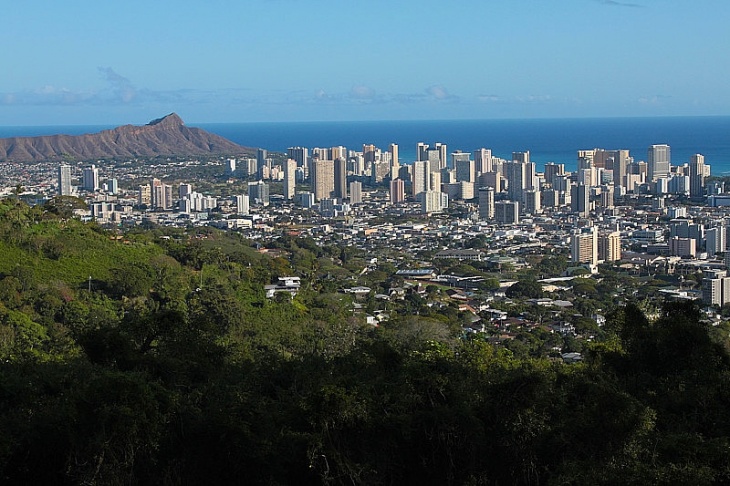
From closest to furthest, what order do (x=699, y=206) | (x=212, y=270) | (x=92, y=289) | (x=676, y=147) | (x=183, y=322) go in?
1. (x=183, y=322)
2. (x=92, y=289)
3. (x=212, y=270)
4. (x=699, y=206)
5. (x=676, y=147)

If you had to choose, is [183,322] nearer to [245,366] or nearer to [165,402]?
[245,366]

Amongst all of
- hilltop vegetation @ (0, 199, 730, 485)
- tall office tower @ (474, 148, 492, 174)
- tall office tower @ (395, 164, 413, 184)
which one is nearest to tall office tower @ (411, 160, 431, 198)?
tall office tower @ (395, 164, 413, 184)

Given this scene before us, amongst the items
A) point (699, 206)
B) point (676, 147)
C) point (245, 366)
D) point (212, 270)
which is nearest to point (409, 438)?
point (245, 366)

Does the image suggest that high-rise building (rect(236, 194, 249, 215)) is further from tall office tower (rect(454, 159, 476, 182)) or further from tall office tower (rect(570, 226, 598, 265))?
tall office tower (rect(570, 226, 598, 265))

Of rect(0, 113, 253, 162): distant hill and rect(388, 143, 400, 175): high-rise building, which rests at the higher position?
rect(0, 113, 253, 162): distant hill

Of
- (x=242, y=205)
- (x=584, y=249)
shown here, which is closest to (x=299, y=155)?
(x=242, y=205)

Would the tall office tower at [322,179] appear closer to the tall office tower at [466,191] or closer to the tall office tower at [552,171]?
the tall office tower at [466,191]
